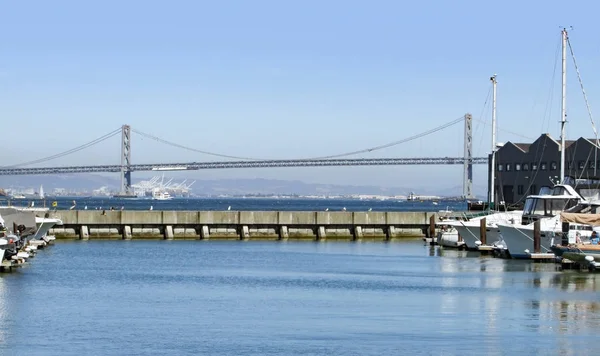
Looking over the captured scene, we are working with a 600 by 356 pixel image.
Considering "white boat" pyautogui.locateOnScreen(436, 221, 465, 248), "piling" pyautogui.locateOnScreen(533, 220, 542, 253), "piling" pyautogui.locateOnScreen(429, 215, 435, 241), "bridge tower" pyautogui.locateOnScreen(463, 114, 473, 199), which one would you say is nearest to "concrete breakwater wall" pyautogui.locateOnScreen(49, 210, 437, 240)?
"piling" pyautogui.locateOnScreen(429, 215, 435, 241)

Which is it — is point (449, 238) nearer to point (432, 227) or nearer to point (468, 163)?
point (432, 227)

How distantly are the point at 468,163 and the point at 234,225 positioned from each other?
11479cm

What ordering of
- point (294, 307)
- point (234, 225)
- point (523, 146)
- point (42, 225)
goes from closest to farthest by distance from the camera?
point (294, 307), point (42, 225), point (234, 225), point (523, 146)

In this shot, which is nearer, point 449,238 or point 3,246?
point 3,246

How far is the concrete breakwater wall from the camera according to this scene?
70.3 m

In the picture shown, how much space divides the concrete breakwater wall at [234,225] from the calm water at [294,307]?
1379 cm

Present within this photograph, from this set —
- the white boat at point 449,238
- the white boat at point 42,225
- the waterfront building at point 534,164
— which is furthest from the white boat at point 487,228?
the waterfront building at point 534,164

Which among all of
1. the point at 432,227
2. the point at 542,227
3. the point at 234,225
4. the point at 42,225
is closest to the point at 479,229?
the point at 432,227

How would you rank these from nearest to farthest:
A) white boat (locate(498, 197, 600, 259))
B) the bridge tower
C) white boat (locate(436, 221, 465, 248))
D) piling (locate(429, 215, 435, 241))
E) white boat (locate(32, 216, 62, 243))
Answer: white boat (locate(498, 197, 600, 259)) → white boat (locate(32, 216, 62, 243)) → white boat (locate(436, 221, 465, 248)) → piling (locate(429, 215, 435, 241)) → the bridge tower

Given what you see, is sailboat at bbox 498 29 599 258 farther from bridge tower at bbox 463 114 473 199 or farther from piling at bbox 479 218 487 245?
bridge tower at bbox 463 114 473 199

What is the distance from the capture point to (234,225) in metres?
71.8

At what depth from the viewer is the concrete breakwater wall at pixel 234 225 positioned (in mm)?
70312

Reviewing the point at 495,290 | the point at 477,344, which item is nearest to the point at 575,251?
the point at 495,290

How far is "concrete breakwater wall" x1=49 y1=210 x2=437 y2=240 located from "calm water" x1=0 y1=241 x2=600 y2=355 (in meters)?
13.8
